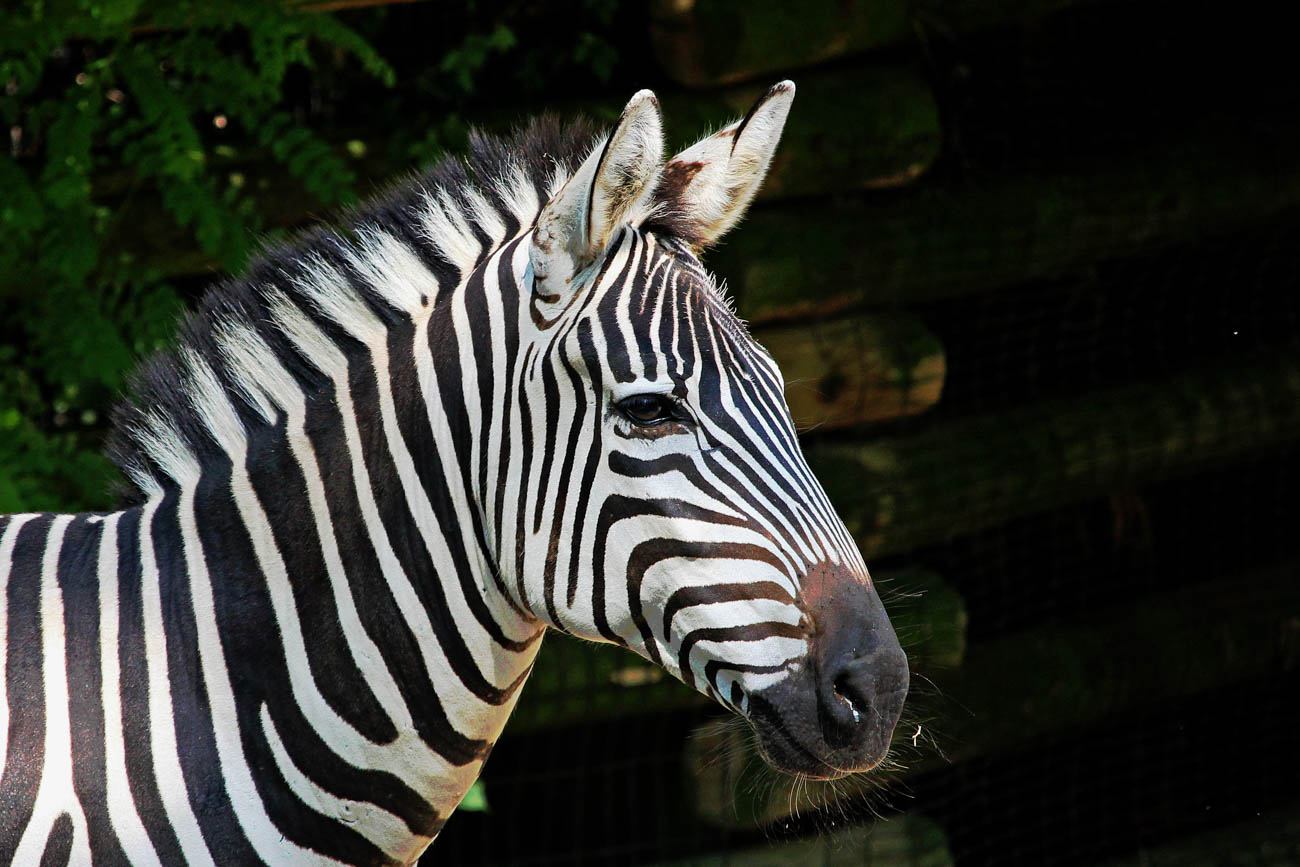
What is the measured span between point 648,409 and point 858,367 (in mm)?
3186

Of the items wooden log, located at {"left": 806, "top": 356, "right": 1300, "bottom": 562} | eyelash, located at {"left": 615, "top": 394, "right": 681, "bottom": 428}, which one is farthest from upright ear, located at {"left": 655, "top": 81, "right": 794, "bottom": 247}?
wooden log, located at {"left": 806, "top": 356, "right": 1300, "bottom": 562}

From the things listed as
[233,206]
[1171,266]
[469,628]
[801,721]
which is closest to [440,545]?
[469,628]

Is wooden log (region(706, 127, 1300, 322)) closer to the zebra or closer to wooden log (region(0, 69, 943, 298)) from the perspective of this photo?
wooden log (region(0, 69, 943, 298))

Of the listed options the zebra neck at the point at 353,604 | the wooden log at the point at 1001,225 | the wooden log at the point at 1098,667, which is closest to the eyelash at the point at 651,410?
the zebra neck at the point at 353,604

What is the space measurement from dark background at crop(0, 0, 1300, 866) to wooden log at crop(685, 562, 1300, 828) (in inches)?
0.7

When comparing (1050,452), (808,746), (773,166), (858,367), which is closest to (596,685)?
(858,367)

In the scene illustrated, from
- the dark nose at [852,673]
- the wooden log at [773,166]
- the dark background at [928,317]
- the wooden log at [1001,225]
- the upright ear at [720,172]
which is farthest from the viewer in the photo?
the wooden log at [1001,225]

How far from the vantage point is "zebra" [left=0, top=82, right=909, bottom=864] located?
6.47 feet

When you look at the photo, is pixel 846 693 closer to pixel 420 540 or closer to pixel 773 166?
pixel 420 540

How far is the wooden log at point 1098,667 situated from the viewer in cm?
523

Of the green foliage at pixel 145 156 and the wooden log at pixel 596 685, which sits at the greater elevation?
the green foliage at pixel 145 156

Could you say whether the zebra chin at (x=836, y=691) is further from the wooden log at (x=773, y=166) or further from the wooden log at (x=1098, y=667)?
the wooden log at (x=1098, y=667)

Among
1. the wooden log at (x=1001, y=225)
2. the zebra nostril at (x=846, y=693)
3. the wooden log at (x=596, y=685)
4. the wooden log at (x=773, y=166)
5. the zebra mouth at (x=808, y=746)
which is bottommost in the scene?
the wooden log at (x=596, y=685)

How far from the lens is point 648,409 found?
2.03 m
